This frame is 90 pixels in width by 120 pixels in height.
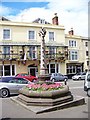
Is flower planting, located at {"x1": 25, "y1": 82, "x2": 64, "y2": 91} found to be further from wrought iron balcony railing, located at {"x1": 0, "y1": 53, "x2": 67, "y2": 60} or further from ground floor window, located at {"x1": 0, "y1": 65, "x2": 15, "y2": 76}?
ground floor window, located at {"x1": 0, "y1": 65, "x2": 15, "y2": 76}

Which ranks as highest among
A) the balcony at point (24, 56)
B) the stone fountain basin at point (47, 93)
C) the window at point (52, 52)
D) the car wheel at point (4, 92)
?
the window at point (52, 52)

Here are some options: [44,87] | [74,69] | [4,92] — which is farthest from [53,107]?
[74,69]

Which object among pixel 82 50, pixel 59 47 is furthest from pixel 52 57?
pixel 82 50

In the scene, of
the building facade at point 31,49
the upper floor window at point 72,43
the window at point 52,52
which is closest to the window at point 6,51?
the building facade at point 31,49

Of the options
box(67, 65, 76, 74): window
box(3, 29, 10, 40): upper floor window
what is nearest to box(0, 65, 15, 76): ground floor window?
box(3, 29, 10, 40): upper floor window

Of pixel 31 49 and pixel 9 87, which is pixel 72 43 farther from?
pixel 9 87

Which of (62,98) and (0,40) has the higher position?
(0,40)

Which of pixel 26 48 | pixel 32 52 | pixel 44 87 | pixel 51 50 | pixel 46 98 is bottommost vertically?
pixel 46 98

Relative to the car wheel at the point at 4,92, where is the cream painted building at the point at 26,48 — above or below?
above

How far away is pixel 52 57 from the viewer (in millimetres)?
46594

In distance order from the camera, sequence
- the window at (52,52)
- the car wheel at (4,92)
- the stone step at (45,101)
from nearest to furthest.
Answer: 1. the stone step at (45,101)
2. the car wheel at (4,92)
3. the window at (52,52)

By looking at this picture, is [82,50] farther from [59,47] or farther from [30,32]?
[30,32]

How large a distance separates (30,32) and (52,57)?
19.6 feet

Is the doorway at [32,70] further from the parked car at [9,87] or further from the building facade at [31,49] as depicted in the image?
the parked car at [9,87]
